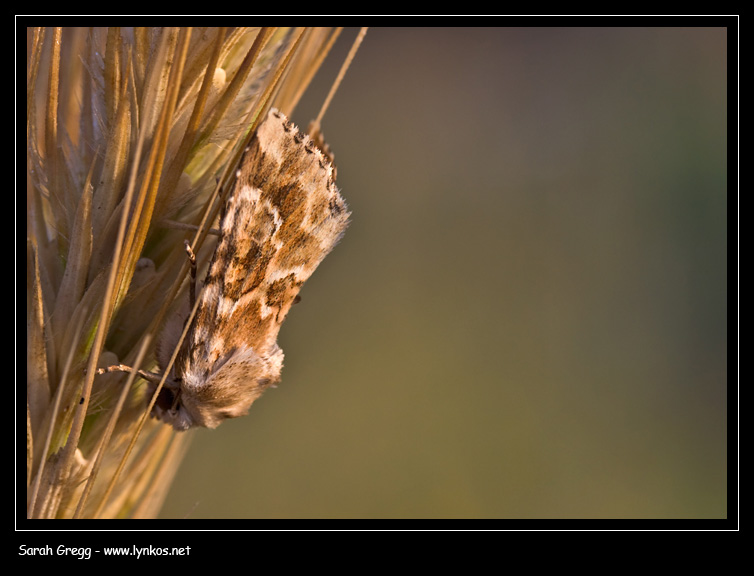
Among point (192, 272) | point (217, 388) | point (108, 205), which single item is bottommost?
point (217, 388)

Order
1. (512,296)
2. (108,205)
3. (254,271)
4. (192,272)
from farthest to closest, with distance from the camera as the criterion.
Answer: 1. (512,296)
2. (254,271)
3. (192,272)
4. (108,205)

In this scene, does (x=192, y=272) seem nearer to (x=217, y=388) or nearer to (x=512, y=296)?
(x=217, y=388)

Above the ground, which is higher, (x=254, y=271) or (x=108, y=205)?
(x=108, y=205)

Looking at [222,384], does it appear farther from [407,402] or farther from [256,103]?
[407,402]

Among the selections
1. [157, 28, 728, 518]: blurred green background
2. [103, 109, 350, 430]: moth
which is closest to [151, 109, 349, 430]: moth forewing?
[103, 109, 350, 430]: moth

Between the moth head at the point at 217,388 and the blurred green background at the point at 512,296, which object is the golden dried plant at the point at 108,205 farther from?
the blurred green background at the point at 512,296

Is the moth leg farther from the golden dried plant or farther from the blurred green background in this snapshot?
the blurred green background

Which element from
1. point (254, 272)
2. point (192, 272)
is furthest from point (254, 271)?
point (192, 272)
